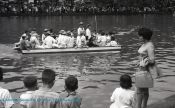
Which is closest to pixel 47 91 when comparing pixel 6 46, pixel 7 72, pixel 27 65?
pixel 7 72

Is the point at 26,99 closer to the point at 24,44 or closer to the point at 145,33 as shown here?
the point at 145,33

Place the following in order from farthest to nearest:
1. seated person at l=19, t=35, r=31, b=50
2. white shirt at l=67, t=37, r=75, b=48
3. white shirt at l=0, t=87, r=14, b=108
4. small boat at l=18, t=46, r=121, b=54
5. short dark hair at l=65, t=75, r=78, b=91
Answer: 1. white shirt at l=67, t=37, r=75, b=48
2. seated person at l=19, t=35, r=31, b=50
3. small boat at l=18, t=46, r=121, b=54
4. white shirt at l=0, t=87, r=14, b=108
5. short dark hair at l=65, t=75, r=78, b=91

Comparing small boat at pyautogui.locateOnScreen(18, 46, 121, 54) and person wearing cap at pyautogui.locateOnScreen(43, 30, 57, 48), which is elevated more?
person wearing cap at pyautogui.locateOnScreen(43, 30, 57, 48)

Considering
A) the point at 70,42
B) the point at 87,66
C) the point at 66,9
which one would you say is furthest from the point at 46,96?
the point at 66,9

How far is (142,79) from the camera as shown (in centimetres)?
888

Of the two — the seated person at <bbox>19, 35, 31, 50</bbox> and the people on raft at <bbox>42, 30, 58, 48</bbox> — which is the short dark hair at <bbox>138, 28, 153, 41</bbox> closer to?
the people on raft at <bbox>42, 30, 58, 48</bbox>

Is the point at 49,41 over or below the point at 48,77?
below

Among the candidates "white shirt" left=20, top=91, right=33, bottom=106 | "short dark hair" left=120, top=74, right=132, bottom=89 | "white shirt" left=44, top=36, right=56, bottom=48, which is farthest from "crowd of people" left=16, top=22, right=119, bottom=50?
"white shirt" left=20, top=91, right=33, bottom=106

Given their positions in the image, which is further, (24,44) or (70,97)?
(24,44)

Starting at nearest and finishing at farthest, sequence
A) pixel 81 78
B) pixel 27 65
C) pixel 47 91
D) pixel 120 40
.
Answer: pixel 47 91 → pixel 81 78 → pixel 27 65 → pixel 120 40

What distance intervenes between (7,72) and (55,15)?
1689 inches

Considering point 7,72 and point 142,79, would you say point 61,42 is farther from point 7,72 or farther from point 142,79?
point 142,79

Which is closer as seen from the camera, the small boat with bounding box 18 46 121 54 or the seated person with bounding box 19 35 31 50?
the small boat with bounding box 18 46 121 54

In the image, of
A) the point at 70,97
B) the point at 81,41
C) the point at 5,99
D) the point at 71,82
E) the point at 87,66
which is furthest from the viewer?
the point at 81,41
